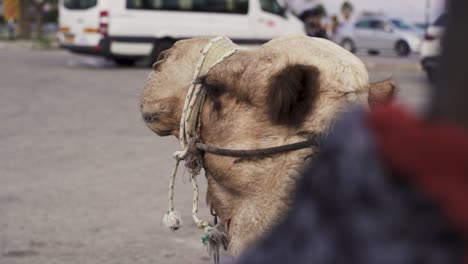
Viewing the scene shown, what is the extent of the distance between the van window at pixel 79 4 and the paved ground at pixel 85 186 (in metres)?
7.09

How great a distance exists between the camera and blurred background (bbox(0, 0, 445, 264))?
6074 millimetres

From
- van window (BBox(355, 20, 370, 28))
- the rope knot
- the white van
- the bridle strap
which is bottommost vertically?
van window (BBox(355, 20, 370, 28))

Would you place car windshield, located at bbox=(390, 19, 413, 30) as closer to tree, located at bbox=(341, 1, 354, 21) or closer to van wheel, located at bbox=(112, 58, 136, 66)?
tree, located at bbox=(341, 1, 354, 21)

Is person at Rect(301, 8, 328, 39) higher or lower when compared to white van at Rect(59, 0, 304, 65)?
higher

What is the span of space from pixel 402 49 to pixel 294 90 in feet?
119

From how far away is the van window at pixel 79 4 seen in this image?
22000 mm

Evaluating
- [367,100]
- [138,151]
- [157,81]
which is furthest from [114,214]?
[367,100]

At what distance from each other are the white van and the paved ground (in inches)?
256

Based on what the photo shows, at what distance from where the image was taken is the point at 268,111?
2053 mm

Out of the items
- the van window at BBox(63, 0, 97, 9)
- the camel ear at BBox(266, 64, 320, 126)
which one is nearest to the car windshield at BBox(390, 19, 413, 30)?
the van window at BBox(63, 0, 97, 9)

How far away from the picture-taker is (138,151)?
387 inches

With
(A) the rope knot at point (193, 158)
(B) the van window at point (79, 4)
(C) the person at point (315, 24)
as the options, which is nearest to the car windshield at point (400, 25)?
(B) the van window at point (79, 4)

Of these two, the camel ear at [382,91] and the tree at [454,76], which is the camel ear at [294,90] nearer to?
the camel ear at [382,91]

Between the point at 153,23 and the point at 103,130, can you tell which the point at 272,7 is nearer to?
the point at 153,23
